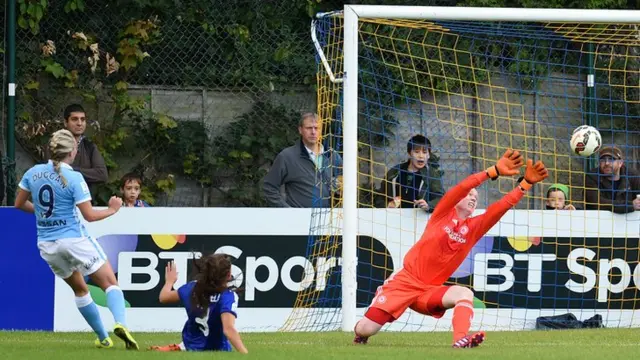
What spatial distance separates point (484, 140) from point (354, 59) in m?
3.45

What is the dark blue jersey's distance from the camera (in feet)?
26.6

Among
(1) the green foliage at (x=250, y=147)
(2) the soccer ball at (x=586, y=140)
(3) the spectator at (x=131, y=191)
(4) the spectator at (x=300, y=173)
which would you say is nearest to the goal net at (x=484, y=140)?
(4) the spectator at (x=300, y=173)

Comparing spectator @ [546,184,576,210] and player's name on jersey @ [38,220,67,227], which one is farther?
spectator @ [546,184,576,210]

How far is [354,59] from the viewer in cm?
1128

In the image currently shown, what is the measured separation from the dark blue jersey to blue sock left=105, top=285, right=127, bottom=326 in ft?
2.98

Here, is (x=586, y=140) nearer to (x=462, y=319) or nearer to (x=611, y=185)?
(x=611, y=185)

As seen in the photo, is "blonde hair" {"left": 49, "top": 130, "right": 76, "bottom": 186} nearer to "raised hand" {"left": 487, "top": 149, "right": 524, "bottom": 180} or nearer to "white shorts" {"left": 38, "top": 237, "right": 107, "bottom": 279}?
"white shorts" {"left": 38, "top": 237, "right": 107, "bottom": 279}

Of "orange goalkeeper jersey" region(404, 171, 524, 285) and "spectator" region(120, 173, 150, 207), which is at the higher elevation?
"spectator" region(120, 173, 150, 207)

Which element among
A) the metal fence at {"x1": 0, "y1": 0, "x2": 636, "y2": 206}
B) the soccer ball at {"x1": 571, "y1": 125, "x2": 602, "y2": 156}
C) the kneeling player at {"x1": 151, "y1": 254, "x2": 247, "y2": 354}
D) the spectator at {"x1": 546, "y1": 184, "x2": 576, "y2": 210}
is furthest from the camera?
the metal fence at {"x1": 0, "y1": 0, "x2": 636, "y2": 206}

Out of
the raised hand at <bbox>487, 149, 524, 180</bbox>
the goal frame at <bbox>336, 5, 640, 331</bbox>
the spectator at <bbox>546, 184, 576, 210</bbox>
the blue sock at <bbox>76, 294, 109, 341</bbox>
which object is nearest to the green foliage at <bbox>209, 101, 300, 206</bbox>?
the goal frame at <bbox>336, 5, 640, 331</bbox>

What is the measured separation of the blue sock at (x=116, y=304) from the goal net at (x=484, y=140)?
2.52m

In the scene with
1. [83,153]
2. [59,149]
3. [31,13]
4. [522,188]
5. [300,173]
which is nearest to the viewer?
[59,149]

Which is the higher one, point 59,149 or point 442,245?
point 59,149

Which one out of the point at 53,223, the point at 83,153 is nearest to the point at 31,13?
the point at 83,153
